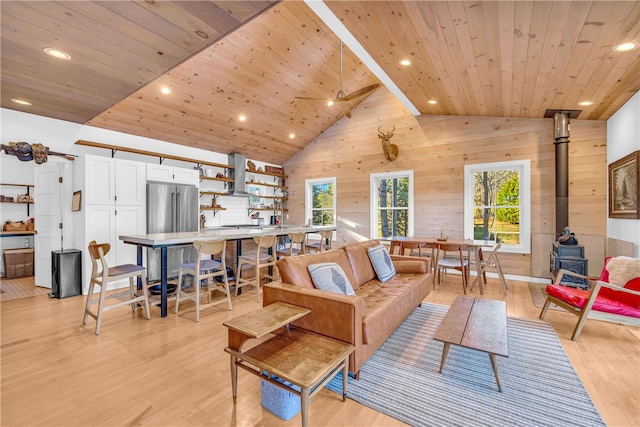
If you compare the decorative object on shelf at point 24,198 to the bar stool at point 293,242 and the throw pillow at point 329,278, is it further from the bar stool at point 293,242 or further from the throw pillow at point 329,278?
the throw pillow at point 329,278

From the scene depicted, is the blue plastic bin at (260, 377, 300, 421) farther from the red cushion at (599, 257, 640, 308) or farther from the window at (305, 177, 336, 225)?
the window at (305, 177, 336, 225)

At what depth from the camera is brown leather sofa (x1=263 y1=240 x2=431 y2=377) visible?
1.98m

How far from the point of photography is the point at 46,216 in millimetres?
4496

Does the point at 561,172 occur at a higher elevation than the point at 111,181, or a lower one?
higher

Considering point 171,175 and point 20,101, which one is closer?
point 20,101

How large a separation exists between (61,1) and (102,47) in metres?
0.60

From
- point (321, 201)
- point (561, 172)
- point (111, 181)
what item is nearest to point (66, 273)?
point (111, 181)

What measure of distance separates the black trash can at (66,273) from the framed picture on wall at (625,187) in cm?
746

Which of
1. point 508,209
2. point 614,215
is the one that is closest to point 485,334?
point 614,215

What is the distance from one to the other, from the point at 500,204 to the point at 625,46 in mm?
3333

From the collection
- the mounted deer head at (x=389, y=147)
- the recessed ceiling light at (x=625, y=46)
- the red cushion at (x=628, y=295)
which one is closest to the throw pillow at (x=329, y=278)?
the red cushion at (x=628, y=295)

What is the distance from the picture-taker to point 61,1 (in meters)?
2.04

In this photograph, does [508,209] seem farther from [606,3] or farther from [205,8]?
[205,8]

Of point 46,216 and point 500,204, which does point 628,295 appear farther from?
point 46,216
